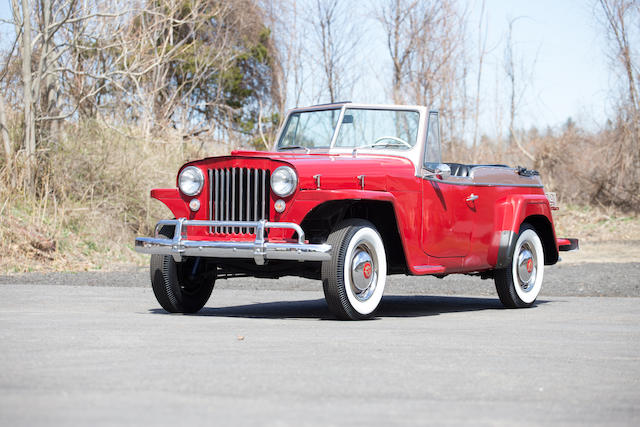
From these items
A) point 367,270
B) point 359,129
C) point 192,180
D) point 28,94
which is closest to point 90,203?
point 28,94

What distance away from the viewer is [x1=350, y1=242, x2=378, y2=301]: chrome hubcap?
777 cm

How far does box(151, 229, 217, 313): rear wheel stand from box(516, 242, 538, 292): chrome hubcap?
344cm

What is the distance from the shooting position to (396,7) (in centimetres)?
2683

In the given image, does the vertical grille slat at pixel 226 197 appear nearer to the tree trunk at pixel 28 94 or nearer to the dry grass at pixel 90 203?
the dry grass at pixel 90 203

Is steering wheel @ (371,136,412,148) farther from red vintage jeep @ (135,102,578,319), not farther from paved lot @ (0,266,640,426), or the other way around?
paved lot @ (0,266,640,426)

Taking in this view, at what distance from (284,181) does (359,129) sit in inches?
75.6

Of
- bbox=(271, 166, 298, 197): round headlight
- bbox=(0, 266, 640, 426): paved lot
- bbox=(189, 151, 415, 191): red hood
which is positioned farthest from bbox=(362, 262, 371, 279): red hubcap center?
bbox=(271, 166, 298, 197): round headlight


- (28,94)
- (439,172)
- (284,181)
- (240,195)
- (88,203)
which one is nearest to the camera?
(284,181)

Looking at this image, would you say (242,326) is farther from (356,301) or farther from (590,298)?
(590,298)

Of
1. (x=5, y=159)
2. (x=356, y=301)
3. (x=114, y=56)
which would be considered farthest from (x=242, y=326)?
(x=114, y=56)

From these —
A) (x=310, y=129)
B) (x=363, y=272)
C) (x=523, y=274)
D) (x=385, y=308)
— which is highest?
(x=310, y=129)

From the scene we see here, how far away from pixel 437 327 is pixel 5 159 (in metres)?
11.4

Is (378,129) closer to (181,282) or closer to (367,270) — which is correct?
(367,270)

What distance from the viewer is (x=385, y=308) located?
952 cm
